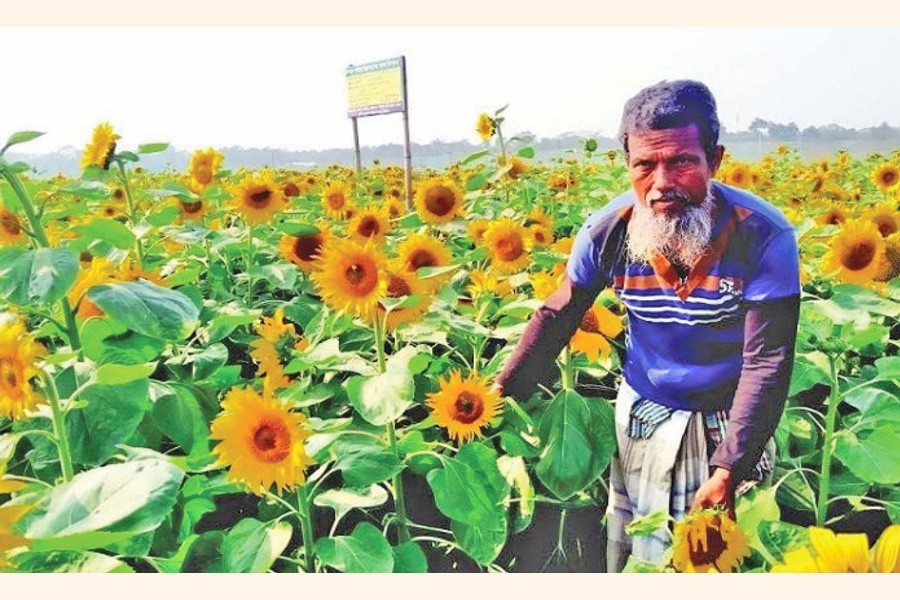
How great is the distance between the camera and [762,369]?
1.14 meters

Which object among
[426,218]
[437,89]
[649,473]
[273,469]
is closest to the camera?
[273,469]

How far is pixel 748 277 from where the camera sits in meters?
1.11

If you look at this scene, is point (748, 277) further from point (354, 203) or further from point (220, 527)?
point (354, 203)

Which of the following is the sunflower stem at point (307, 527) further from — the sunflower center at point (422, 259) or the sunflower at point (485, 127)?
the sunflower at point (485, 127)

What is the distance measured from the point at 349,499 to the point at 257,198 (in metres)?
0.81

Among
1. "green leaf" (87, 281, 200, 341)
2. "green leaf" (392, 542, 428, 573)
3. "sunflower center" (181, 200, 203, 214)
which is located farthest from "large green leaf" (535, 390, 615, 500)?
"sunflower center" (181, 200, 203, 214)

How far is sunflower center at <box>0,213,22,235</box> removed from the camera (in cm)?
119

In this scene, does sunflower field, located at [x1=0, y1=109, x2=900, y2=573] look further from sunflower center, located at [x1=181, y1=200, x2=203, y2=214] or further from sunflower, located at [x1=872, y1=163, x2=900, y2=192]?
sunflower, located at [x1=872, y1=163, x2=900, y2=192]

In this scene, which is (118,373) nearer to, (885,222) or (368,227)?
(368,227)

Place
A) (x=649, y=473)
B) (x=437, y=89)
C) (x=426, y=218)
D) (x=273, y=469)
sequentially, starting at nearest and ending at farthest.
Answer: (x=273, y=469) < (x=649, y=473) < (x=437, y=89) < (x=426, y=218)

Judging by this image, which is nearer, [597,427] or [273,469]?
[273,469]

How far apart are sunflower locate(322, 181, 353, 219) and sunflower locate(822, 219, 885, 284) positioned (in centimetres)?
103

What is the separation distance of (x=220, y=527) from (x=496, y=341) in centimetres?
56

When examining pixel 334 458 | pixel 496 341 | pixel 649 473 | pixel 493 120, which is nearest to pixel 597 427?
pixel 649 473
